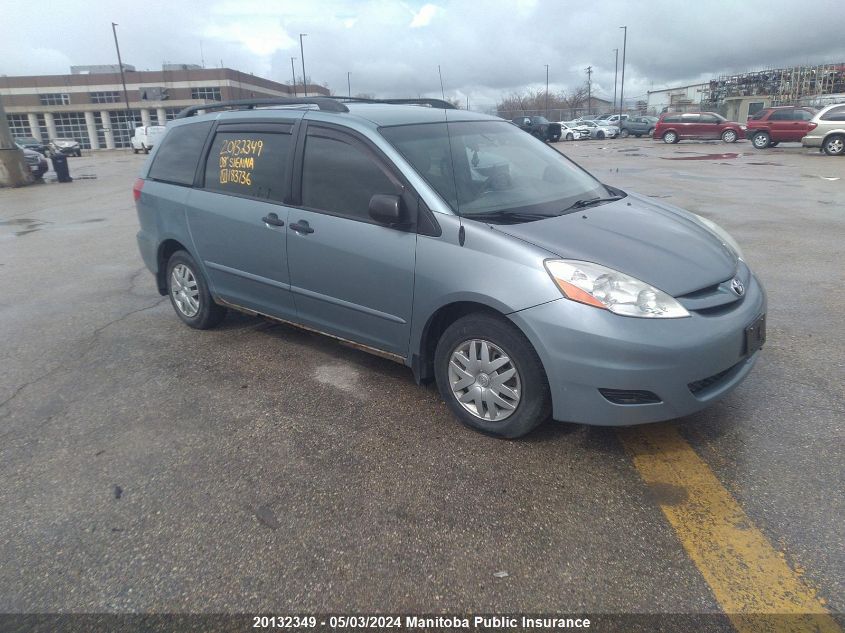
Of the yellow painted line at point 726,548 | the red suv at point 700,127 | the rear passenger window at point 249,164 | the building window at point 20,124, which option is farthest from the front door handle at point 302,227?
the building window at point 20,124

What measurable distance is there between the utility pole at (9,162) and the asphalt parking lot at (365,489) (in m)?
18.2

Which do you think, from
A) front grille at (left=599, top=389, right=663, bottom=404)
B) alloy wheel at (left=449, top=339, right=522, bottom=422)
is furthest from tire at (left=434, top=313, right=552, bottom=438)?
front grille at (left=599, top=389, right=663, bottom=404)

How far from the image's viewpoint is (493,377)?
3.14 metres

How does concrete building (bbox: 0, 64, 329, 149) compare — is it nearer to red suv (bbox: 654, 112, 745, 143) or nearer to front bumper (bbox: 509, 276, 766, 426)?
red suv (bbox: 654, 112, 745, 143)

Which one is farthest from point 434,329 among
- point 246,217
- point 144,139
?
point 144,139

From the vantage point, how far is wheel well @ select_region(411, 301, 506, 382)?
3207 millimetres

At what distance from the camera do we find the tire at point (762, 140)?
26303mm

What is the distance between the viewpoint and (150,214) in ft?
16.9

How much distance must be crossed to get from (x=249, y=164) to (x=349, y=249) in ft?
4.03

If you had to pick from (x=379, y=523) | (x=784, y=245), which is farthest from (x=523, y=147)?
(x=784, y=245)

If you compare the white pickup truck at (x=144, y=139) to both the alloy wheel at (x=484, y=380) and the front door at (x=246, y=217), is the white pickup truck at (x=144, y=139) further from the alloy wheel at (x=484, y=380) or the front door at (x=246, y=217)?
the alloy wheel at (x=484, y=380)

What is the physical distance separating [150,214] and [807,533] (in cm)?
505

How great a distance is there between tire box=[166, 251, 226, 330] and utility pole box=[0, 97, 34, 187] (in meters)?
18.4

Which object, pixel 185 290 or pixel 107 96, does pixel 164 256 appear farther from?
pixel 107 96
